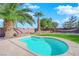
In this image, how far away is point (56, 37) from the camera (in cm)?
215

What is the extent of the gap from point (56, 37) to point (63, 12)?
301 mm

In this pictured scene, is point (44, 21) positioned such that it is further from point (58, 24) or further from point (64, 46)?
point (64, 46)

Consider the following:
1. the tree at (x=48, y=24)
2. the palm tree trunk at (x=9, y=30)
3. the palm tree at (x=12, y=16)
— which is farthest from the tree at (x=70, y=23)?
the palm tree trunk at (x=9, y=30)

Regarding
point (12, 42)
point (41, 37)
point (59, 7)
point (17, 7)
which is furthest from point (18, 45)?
point (59, 7)

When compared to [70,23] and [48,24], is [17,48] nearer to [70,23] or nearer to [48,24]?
[48,24]

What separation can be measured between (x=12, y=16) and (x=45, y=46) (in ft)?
1.71

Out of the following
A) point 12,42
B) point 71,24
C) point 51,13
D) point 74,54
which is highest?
point 51,13

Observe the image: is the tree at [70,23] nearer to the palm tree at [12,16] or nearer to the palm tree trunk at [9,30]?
the palm tree at [12,16]

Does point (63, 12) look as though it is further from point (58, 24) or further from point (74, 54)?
point (74, 54)

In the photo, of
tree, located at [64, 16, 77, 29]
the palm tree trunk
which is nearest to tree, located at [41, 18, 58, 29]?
tree, located at [64, 16, 77, 29]

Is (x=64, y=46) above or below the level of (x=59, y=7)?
below

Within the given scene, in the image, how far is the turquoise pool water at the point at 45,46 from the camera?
210 centimetres

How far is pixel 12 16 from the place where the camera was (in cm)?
215

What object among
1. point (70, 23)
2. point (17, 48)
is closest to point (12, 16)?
point (17, 48)
